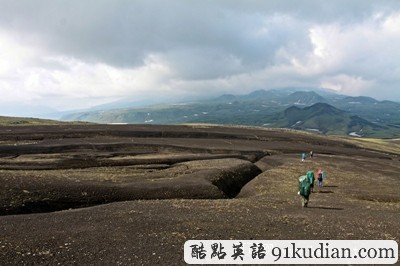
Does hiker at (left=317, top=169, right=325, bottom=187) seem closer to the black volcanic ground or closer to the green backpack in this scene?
the black volcanic ground

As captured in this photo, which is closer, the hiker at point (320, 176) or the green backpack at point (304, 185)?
the green backpack at point (304, 185)

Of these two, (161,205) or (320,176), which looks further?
(320,176)

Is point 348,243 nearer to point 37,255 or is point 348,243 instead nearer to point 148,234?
point 148,234

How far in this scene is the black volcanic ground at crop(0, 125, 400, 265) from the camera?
1936 cm

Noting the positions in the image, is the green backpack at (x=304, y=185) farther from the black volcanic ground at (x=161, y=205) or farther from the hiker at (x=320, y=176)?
the hiker at (x=320, y=176)

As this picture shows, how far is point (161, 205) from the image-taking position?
94.3ft

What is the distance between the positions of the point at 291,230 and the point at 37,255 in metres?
15.9

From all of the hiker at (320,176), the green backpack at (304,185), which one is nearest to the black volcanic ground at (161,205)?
the green backpack at (304,185)

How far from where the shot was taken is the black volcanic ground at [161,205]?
1936cm

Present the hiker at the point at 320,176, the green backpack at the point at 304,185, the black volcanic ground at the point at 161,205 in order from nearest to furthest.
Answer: the black volcanic ground at the point at 161,205, the green backpack at the point at 304,185, the hiker at the point at 320,176

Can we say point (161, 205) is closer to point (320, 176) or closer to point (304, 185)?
point (304, 185)

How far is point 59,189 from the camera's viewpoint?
3203 cm

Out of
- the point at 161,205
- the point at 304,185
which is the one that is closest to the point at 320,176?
the point at 304,185

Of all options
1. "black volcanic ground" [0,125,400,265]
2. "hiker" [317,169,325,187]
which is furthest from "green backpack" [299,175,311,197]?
"hiker" [317,169,325,187]
